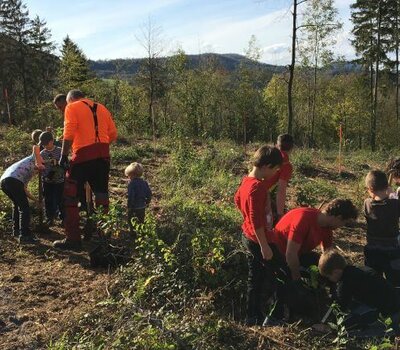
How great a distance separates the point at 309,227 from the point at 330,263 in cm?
36

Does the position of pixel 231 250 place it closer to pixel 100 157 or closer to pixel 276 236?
pixel 276 236

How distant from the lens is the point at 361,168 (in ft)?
43.3

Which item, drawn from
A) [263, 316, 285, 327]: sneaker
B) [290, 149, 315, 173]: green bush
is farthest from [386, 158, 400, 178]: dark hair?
[290, 149, 315, 173]: green bush

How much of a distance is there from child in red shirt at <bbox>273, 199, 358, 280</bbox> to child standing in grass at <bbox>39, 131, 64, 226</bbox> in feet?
11.5

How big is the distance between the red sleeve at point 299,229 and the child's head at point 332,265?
25 cm

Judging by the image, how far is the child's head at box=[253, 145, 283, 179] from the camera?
3721 mm

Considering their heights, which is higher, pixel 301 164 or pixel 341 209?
pixel 341 209

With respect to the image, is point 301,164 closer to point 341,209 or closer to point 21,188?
point 21,188

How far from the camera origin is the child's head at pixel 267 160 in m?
3.72

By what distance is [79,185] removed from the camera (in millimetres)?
5480

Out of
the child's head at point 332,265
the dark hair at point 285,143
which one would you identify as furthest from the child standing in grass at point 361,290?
the dark hair at point 285,143

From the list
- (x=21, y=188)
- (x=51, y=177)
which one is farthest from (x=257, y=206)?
(x=51, y=177)

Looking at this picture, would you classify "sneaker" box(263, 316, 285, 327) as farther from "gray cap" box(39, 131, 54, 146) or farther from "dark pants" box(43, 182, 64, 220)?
"gray cap" box(39, 131, 54, 146)

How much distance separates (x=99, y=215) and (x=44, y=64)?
32696 millimetres
